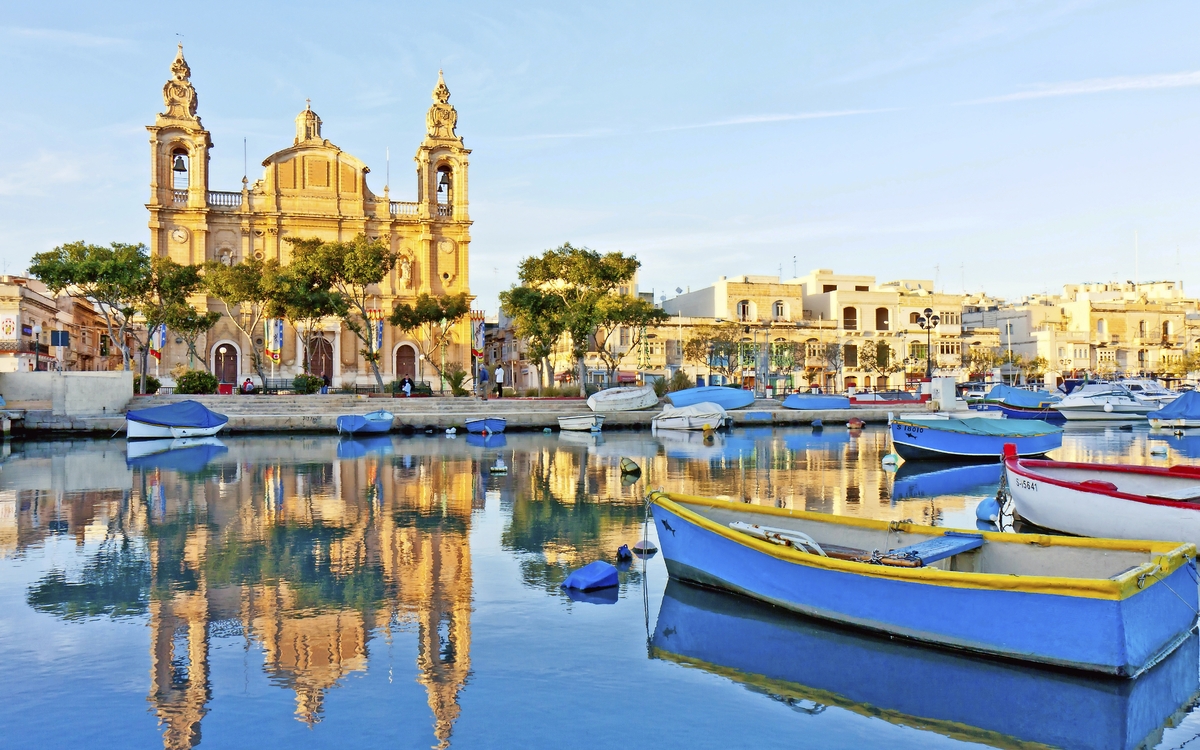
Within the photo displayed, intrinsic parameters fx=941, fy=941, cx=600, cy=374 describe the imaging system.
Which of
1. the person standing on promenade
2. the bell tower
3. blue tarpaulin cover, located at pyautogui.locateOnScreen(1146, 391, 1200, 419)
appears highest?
the bell tower

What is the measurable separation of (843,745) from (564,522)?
9359 millimetres

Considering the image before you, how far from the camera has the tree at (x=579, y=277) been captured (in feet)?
151

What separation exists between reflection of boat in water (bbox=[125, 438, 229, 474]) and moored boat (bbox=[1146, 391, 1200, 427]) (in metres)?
39.9

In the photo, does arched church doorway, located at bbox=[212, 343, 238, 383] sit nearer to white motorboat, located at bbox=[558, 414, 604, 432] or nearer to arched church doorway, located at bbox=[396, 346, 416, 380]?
arched church doorway, located at bbox=[396, 346, 416, 380]

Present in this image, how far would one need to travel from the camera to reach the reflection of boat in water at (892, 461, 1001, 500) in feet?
65.6

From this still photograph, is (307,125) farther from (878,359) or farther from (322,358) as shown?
(878,359)

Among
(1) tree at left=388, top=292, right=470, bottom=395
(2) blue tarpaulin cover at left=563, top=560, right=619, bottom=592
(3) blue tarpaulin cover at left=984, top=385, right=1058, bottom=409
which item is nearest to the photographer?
(2) blue tarpaulin cover at left=563, top=560, right=619, bottom=592

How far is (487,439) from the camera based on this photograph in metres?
37.1

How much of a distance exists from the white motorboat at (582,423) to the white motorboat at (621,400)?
7.53ft

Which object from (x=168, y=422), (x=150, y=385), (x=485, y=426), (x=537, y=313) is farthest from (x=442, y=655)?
Answer: (x=150, y=385)

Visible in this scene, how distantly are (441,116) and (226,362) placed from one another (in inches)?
792

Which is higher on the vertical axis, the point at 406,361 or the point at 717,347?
the point at 717,347

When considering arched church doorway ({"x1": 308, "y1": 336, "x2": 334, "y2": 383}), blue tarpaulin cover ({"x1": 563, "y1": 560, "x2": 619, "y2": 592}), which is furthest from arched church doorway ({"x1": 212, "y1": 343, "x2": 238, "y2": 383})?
blue tarpaulin cover ({"x1": 563, "y1": 560, "x2": 619, "y2": 592})

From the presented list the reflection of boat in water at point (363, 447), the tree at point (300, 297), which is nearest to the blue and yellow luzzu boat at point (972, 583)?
the reflection of boat in water at point (363, 447)
